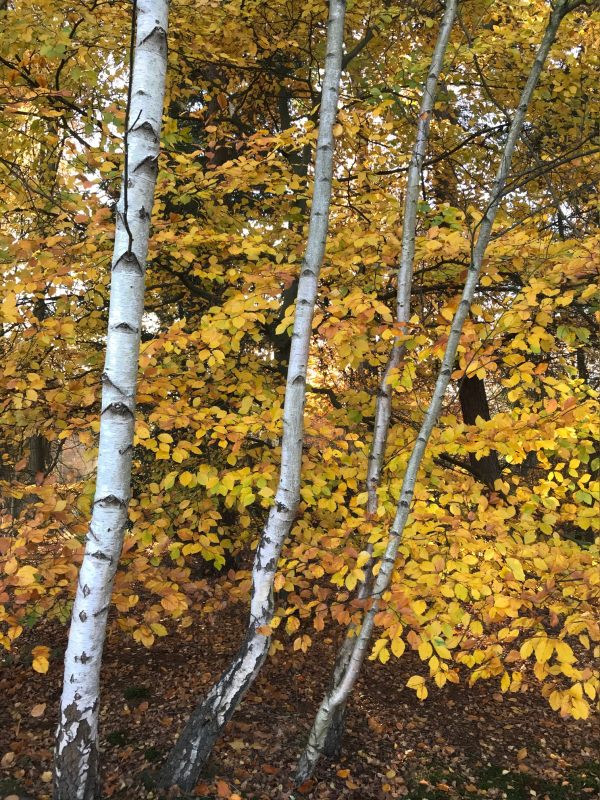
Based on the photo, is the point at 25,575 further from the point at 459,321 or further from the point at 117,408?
the point at 459,321

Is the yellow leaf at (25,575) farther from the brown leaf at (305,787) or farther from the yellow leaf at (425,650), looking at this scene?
the brown leaf at (305,787)

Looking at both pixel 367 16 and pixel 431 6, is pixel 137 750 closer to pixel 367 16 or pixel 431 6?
pixel 367 16

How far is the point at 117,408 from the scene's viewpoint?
8.98 feet

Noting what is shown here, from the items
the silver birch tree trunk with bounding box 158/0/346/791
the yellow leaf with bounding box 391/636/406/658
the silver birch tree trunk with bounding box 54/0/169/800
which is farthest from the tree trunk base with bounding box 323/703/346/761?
the silver birch tree trunk with bounding box 54/0/169/800

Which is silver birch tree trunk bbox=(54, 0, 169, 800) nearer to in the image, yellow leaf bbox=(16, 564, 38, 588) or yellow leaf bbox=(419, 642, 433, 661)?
yellow leaf bbox=(16, 564, 38, 588)

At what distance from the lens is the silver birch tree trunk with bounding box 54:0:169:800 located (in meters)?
2.62

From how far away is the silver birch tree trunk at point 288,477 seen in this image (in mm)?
3156

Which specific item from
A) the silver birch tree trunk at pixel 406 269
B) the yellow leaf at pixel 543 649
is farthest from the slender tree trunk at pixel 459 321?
the yellow leaf at pixel 543 649

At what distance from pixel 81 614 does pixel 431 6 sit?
297 inches

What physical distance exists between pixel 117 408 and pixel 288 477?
108 cm

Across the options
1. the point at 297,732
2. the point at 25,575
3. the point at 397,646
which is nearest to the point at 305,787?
the point at 297,732

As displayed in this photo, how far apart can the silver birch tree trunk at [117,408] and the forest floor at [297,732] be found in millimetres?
552

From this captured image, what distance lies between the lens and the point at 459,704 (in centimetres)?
575

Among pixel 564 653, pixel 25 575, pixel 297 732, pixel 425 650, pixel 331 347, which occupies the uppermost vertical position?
pixel 331 347
